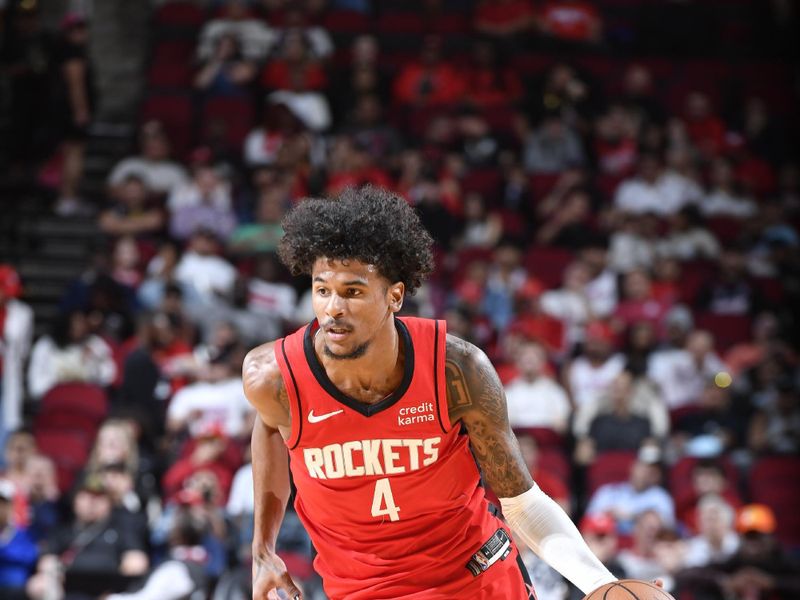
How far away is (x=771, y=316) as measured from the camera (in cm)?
955

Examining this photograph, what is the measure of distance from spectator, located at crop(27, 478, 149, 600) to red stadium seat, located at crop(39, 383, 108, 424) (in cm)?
110

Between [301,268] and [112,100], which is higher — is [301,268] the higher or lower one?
the lower one

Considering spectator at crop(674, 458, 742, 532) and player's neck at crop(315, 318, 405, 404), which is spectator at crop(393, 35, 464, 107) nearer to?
spectator at crop(674, 458, 742, 532)

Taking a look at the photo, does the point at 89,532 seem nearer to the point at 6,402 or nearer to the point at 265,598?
the point at 6,402

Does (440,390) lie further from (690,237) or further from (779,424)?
(690,237)

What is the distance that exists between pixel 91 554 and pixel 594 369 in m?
3.88

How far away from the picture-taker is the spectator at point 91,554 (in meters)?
6.89

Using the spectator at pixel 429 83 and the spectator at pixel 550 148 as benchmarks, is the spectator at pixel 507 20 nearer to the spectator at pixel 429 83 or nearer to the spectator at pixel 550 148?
the spectator at pixel 429 83

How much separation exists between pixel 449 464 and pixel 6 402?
19.8 ft

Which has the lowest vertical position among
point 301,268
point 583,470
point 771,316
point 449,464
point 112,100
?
point 583,470

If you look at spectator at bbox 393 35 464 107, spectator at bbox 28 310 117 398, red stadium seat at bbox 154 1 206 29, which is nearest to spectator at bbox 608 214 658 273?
spectator at bbox 393 35 464 107

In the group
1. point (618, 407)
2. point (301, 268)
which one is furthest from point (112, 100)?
point (301, 268)

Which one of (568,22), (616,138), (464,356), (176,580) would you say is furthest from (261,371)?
(568,22)

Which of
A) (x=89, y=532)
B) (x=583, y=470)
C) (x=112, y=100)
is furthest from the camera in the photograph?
(x=112, y=100)
